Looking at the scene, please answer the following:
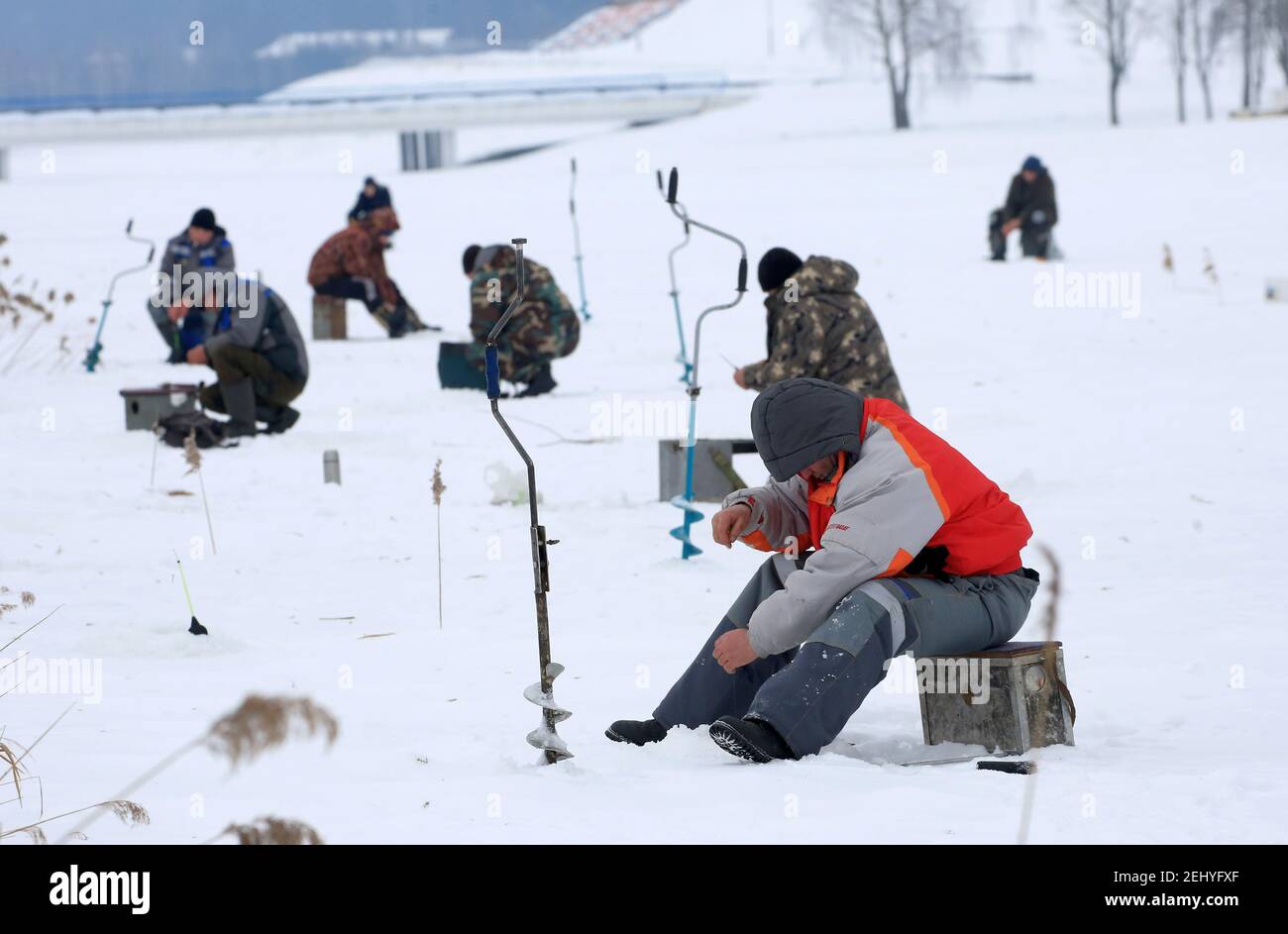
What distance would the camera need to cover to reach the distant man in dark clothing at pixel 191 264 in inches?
476

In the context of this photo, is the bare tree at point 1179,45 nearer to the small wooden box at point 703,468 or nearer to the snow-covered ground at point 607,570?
the snow-covered ground at point 607,570

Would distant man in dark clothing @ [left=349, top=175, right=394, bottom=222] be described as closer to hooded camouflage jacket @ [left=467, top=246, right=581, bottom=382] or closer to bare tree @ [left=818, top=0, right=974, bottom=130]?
hooded camouflage jacket @ [left=467, top=246, right=581, bottom=382]

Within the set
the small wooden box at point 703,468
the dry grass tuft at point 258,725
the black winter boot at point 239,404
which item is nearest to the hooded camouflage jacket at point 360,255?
the black winter boot at point 239,404

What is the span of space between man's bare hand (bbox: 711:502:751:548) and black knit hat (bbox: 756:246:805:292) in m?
3.33

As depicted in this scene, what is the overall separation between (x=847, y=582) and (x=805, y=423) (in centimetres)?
39

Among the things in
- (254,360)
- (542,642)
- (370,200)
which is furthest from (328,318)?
(542,642)

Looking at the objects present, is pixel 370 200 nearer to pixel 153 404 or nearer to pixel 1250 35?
pixel 153 404

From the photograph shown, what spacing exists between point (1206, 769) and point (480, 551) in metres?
3.65

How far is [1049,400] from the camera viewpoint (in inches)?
405

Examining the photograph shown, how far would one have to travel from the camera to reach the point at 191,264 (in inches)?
483

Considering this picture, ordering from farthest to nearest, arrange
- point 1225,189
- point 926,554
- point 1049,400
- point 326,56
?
point 326,56
point 1225,189
point 1049,400
point 926,554

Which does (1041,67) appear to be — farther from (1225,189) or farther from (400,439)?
(400,439)

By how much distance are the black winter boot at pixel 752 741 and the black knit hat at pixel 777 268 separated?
3849mm

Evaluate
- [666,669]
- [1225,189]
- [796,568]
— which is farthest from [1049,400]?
[1225,189]
